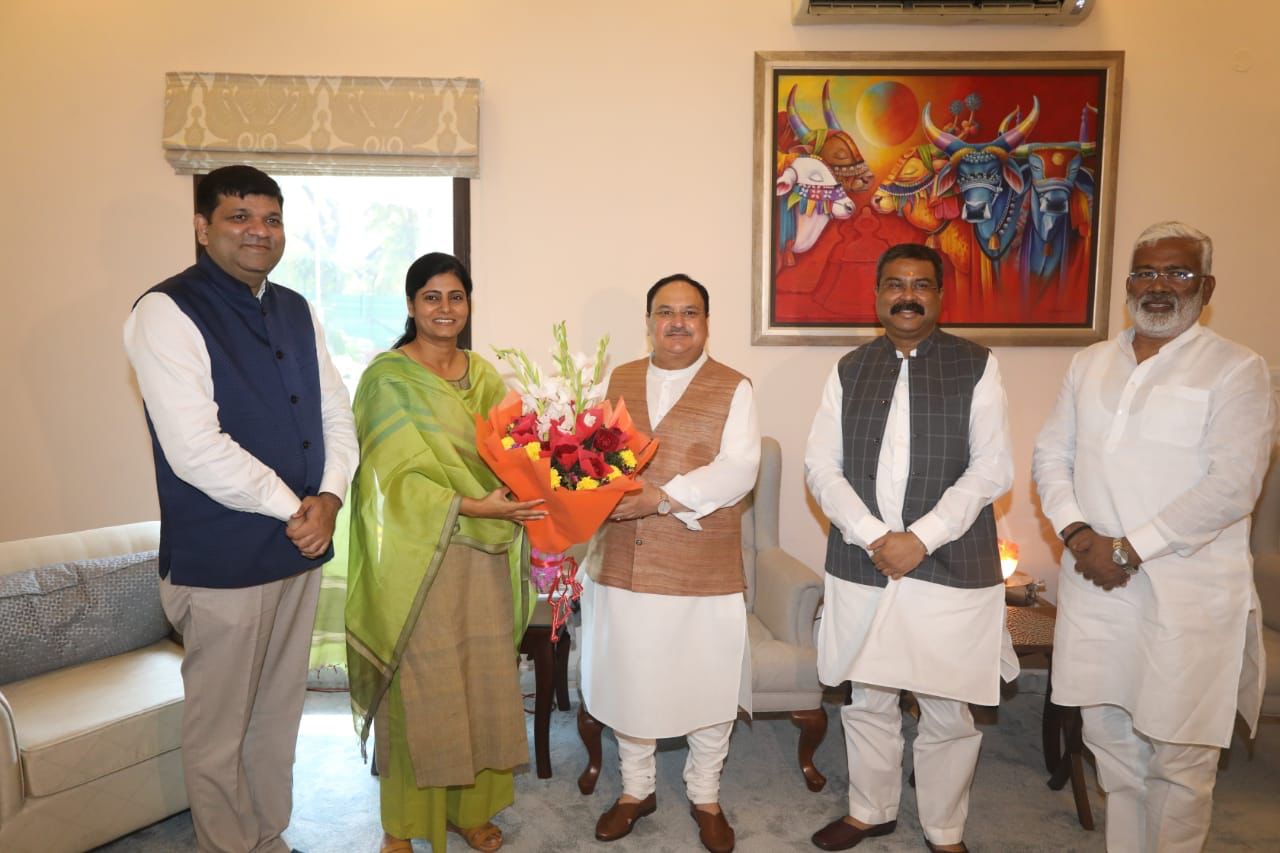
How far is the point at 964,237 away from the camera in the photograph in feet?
11.8

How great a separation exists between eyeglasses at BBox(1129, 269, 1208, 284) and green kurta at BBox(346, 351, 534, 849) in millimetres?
1836

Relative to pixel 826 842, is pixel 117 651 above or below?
above

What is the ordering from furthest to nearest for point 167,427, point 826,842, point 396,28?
1. point 396,28
2. point 826,842
3. point 167,427

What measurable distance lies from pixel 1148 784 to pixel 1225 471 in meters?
0.87

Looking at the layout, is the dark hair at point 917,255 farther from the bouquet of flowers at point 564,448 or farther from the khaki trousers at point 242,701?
the khaki trousers at point 242,701

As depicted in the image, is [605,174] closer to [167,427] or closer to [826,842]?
[167,427]

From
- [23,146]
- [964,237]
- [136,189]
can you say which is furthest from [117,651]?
[964,237]

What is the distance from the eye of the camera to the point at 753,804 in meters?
2.80

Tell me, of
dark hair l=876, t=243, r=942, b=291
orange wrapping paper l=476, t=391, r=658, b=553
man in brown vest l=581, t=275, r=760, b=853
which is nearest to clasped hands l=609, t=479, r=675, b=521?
man in brown vest l=581, t=275, r=760, b=853

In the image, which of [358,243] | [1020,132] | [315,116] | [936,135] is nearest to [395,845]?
[358,243]

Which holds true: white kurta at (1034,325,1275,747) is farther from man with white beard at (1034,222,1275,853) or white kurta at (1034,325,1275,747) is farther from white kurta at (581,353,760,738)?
white kurta at (581,353,760,738)

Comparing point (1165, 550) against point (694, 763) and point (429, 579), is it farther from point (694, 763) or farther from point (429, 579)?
point (429, 579)

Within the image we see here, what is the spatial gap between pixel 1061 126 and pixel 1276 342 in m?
1.33

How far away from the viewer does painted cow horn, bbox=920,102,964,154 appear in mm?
3531
